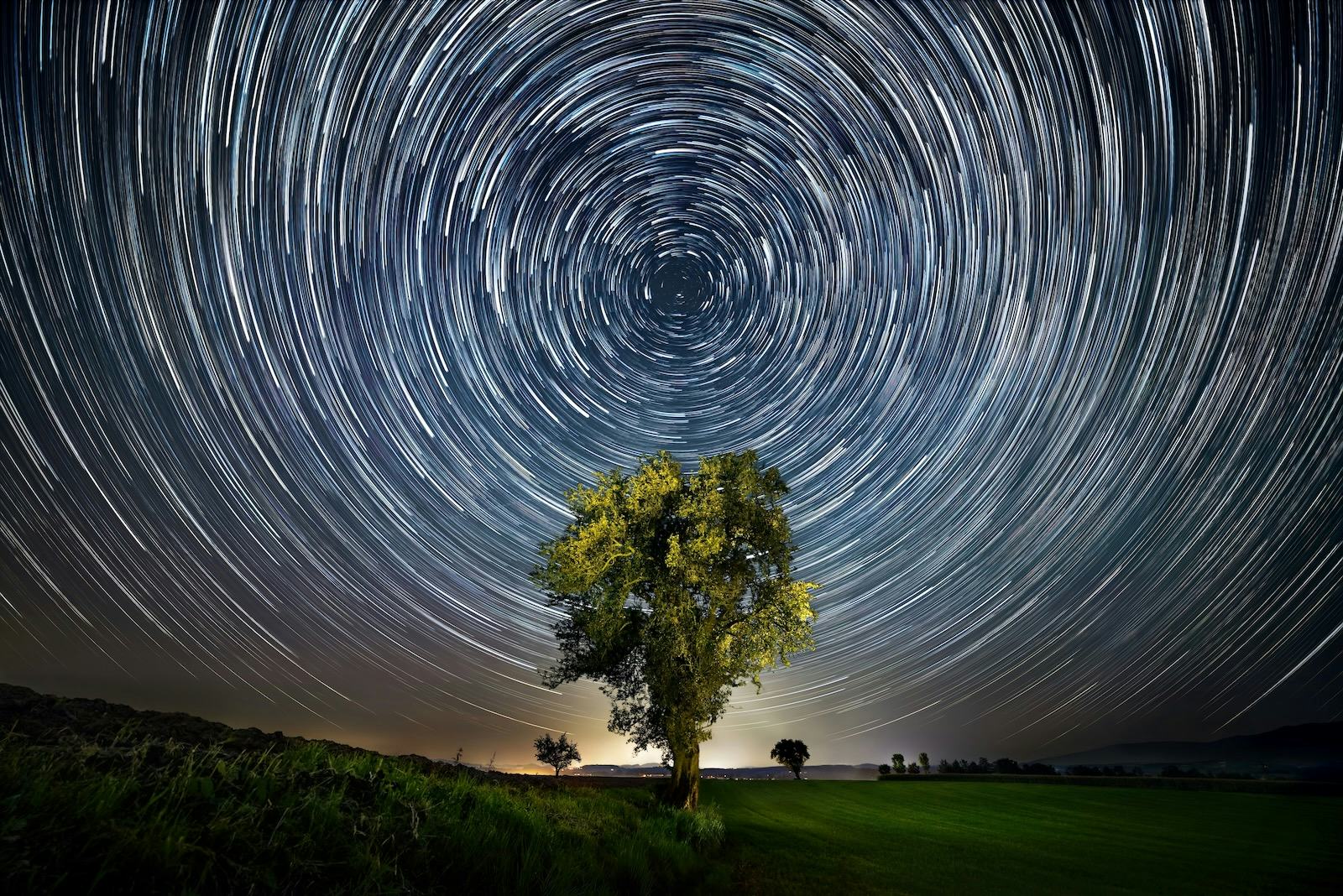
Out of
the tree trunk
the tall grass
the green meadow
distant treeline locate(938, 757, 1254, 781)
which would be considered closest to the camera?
the tall grass

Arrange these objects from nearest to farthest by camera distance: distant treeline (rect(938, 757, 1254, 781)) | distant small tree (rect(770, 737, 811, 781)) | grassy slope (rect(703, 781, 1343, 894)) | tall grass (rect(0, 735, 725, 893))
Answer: tall grass (rect(0, 735, 725, 893)) < grassy slope (rect(703, 781, 1343, 894)) < distant treeline (rect(938, 757, 1254, 781)) < distant small tree (rect(770, 737, 811, 781))

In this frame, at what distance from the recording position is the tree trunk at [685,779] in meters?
18.2

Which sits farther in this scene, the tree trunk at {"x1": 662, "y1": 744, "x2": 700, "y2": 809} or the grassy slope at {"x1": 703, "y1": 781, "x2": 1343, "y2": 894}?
the tree trunk at {"x1": 662, "y1": 744, "x2": 700, "y2": 809}

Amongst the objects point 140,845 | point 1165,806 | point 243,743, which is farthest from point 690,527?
point 1165,806

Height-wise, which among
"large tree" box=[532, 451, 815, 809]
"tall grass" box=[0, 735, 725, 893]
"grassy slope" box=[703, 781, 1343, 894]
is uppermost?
"large tree" box=[532, 451, 815, 809]

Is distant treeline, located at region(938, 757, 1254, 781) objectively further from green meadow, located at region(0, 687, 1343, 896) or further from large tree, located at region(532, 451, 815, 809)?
large tree, located at region(532, 451, 815, 809)

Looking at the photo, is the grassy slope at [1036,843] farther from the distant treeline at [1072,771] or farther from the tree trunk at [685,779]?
the distant treeline at [1072,771]

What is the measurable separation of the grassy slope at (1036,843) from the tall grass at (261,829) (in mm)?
6708

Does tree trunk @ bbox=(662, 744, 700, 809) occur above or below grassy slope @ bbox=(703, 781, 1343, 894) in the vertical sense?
above

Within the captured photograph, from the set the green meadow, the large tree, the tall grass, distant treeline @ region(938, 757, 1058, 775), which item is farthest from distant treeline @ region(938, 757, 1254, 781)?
the tall grass

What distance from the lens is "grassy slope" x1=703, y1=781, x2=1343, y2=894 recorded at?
481 inches

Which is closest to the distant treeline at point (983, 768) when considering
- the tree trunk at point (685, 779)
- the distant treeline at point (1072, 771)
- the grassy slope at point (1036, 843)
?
the distant treeline at point (1072, 771)

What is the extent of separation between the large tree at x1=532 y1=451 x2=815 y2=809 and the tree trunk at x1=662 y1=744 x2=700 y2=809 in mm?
37

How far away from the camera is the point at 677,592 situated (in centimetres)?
1884
